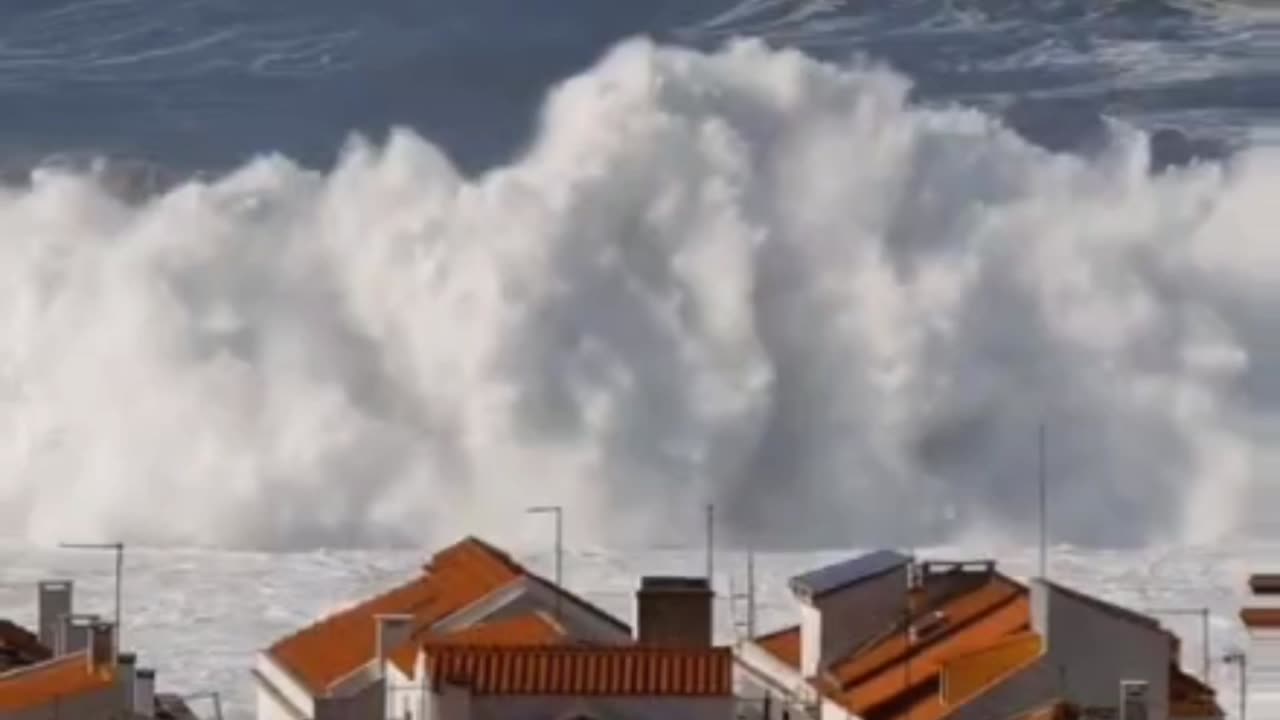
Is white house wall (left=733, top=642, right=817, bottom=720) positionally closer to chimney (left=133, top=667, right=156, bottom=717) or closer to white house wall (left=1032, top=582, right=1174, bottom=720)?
white house wall (left=1032, top=582, right=1174, bottom=720)

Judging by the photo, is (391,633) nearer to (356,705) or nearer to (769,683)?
(356,705)

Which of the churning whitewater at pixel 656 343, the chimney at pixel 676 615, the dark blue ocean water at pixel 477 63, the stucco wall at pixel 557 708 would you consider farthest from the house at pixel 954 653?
the dark blue ocean water at pixel 477 63

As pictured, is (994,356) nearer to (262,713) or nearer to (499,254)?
(499,254)

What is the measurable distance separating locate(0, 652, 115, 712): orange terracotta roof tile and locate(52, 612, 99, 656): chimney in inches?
41.8

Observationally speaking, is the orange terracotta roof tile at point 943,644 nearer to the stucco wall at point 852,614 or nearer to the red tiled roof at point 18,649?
the stucco wall at point 852,614

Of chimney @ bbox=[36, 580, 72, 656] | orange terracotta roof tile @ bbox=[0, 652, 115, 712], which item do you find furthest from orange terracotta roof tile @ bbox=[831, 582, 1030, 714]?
chimney @ bbox=[36, 580, 72, 656]

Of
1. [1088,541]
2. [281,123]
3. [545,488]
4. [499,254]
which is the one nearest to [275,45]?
[281,123]

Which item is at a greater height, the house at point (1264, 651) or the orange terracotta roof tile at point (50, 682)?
the house at point (1264, 651)

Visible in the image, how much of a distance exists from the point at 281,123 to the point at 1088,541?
833 inches

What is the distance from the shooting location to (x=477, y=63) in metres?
66.1

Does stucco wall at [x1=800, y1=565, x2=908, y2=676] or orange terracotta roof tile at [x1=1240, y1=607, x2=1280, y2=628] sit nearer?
orange terracotta roof tile at [x1=1240, y1=607, x2=1280, y2=628]

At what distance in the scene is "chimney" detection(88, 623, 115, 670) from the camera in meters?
19.4

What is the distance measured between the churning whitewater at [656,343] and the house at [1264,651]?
1027 inches

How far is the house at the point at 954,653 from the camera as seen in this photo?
60.1 ft
